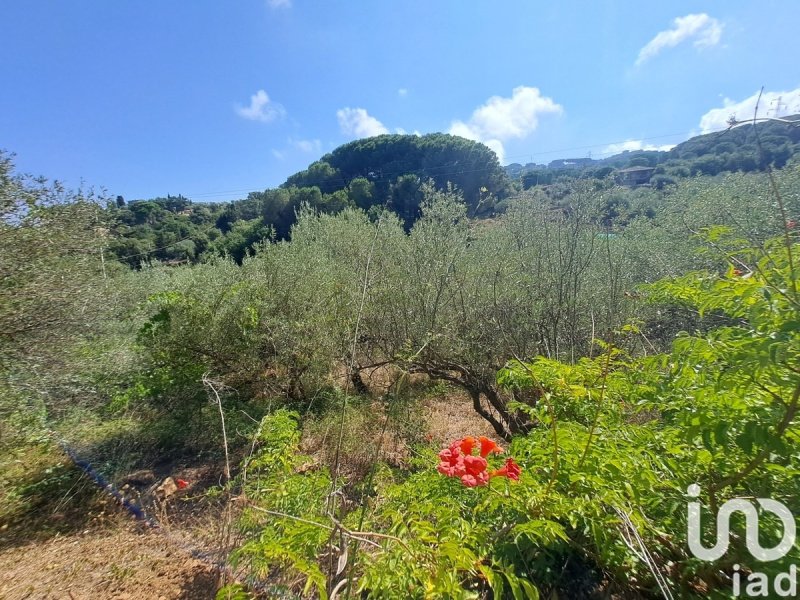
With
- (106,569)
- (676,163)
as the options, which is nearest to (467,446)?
(106,569)

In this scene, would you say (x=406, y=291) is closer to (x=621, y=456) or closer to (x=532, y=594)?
(x=621, y=456)

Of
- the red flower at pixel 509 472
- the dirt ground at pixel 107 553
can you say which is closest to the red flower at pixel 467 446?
the red flower at pixel 509 472

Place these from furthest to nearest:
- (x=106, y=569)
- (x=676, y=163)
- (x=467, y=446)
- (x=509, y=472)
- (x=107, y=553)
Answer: (x=676, y=163), (x=107, y=553), (x=106, y=569), (x=467, y=446), (x=509, y=472)

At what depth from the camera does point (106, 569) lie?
3.37 metres

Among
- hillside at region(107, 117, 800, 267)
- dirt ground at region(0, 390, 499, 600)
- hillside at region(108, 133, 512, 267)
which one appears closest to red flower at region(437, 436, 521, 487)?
dirt ground at region(0, 390, 499, 600)

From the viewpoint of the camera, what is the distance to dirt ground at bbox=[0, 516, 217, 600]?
305 cm

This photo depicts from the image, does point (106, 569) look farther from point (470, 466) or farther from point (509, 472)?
point (509, 472)

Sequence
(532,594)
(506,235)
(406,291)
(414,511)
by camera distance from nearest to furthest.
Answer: (532,594)
(414,511)
(406,291)
(506,235)

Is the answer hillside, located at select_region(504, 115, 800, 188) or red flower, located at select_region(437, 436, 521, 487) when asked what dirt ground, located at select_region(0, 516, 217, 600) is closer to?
red flower, located at select_region(437, 436, 521, 487)

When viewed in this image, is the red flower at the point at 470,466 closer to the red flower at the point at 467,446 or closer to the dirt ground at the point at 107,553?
the red flower at the point at 467,446

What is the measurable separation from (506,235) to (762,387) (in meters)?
5.94

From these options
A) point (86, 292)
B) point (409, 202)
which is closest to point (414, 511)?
point (86, 292)

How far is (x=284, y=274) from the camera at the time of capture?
6.54 meters

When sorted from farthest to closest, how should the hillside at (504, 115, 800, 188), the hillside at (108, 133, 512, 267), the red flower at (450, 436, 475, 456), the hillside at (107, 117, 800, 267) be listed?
the hillside at (108, 133, 512, 267), the hillside at (107, 117, 800, 267), the hillside at (504, 115, 800, 188), the red flower at (450, 436, 475, 456)
